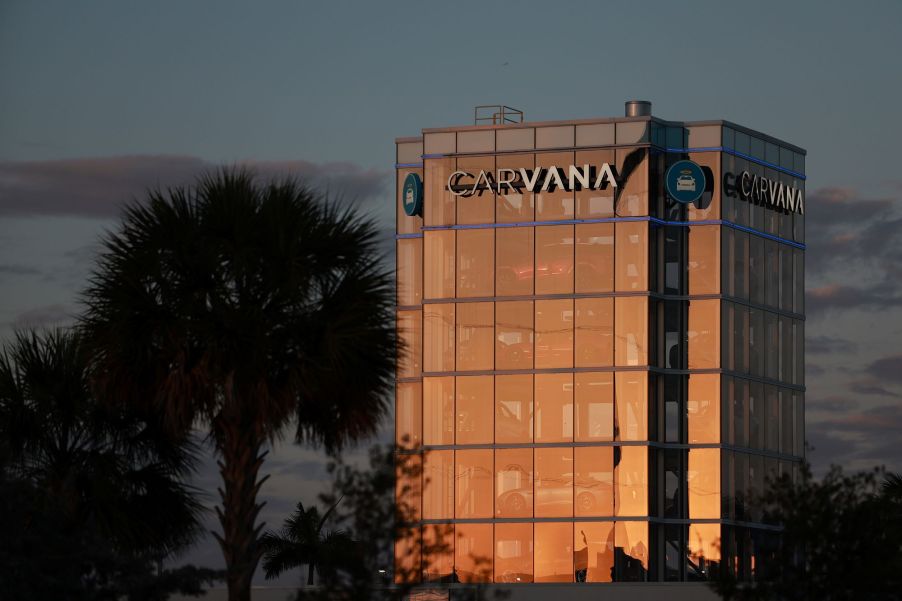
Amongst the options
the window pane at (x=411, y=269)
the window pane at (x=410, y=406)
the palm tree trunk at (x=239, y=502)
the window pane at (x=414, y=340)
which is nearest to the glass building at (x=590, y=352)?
the window pane at (x=414, y=340)

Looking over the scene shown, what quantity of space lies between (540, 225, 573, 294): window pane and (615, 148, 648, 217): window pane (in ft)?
7.44

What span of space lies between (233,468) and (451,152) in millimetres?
42313

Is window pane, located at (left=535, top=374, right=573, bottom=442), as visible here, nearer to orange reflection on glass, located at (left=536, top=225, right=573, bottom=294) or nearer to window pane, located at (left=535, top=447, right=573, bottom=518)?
window pane, located at (left=535, top=447, right=573, bottom=518)

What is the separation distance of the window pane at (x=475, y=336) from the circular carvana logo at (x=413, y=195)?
16.6ft

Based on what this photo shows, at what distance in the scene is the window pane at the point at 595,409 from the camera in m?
72.1

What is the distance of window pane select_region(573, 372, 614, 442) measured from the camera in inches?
2837

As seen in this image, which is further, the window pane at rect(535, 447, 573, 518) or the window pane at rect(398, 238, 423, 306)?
the window pane at rect(398, 238, 423, 306)

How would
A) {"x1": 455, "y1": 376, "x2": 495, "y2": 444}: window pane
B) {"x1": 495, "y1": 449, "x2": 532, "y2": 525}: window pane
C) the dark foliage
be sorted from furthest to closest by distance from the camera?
{"x1": 455, "y1": 376, "x2": 495, "y2": 444}: window pane → {"x1": 495, "y1": 449, "x2": 532, "y2": 525}: window pane → the dark foliage

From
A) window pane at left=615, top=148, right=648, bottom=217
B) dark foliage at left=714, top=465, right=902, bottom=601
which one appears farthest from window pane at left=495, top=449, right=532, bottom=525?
dark foliage at left=714, top=465, right=902, bottom=601

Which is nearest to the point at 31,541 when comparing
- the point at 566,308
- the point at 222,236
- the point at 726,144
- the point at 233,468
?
the point at 233,468

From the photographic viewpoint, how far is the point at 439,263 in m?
74.2

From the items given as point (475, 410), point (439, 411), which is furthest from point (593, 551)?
point (439, 411)

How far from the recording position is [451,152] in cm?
7462

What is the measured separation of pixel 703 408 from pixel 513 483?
8024mm
